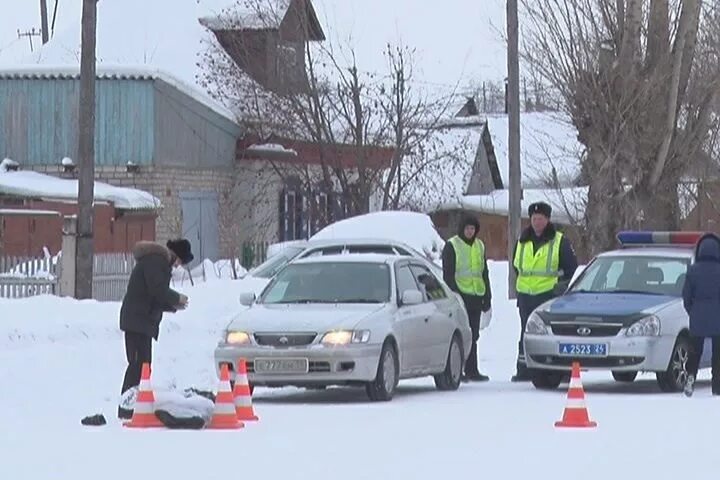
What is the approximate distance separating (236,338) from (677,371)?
460 centimetres

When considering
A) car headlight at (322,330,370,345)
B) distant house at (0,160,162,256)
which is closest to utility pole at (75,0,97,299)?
car headlight at (322,330,370,345)

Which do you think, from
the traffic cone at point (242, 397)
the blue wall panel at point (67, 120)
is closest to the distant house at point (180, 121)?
the blue wall panel at point (67, 120)

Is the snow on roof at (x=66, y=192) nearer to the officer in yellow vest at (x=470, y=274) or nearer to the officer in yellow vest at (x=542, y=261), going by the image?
the officer in yellow vest at (x=470, y=274)

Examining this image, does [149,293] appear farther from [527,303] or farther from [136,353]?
[527,303]

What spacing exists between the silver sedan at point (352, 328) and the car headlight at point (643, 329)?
2.03m

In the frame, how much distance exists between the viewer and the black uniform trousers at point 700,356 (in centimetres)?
1800

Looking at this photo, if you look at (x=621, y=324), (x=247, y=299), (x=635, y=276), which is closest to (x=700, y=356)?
(x=621, y=324)

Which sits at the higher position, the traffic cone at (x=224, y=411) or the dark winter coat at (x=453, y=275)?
the dark winter coat at (x=453, y=275)

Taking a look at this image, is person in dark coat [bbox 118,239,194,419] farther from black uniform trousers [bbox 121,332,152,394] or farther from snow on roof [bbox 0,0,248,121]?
snow on roof [bbox 0,0,248,121]

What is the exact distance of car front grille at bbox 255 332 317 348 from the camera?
1681cm

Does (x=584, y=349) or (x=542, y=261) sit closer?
(x=584, y=349)

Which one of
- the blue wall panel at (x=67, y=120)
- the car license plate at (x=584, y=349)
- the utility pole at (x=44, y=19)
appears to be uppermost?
the utility pole at (x=44, y=19)

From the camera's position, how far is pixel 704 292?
58.4 ft

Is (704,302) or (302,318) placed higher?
(704,302)
